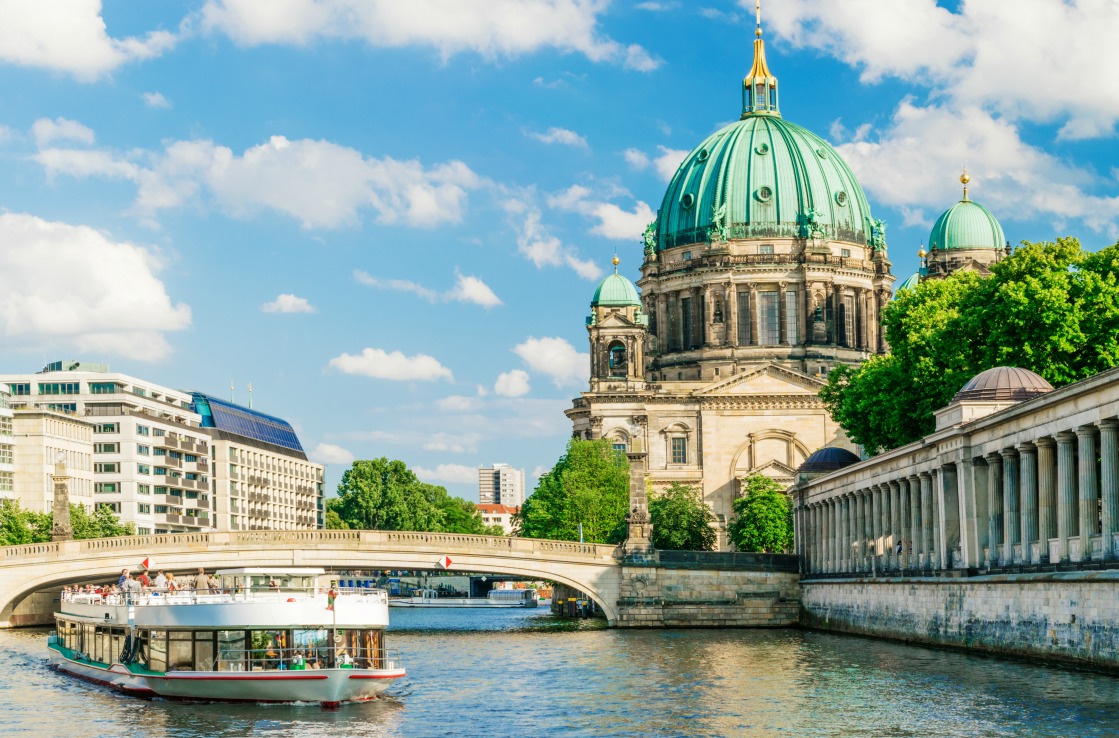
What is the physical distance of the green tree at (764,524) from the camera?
424ft

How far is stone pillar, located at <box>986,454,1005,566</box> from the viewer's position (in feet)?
215

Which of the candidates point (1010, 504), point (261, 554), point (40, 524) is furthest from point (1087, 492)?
point (40, 524)

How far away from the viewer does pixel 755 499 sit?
132875mm

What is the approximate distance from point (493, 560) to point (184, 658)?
138 feet

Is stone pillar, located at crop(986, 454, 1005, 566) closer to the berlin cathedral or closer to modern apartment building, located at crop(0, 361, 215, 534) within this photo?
the berlin cathedral

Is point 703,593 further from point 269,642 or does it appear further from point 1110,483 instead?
point 269,642

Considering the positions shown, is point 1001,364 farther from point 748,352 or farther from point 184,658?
point 748,352

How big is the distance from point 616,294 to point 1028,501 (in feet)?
326

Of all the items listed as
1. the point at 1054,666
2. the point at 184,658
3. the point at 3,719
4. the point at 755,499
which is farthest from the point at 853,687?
the point at 755,499

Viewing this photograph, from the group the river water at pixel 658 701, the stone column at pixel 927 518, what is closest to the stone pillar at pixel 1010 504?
the river water at pixel 658 701

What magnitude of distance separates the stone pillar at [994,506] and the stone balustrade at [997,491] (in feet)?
0.11

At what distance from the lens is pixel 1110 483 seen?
54188 millimetres

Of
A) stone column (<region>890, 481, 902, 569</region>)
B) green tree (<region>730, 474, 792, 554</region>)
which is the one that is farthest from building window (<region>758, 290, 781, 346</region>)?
stone column (<region>890, 481, 902, 569</region>)

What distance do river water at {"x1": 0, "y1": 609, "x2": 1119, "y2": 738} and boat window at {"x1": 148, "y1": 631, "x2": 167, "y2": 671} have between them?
1.34 meters
